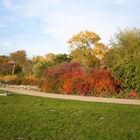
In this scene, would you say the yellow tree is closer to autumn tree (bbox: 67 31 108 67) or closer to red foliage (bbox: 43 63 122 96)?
autumn tree (bbox: 67 31 108 67)

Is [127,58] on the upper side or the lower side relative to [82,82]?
upper

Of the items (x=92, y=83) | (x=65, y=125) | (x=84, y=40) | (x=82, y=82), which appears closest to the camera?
(x=65, y=125)

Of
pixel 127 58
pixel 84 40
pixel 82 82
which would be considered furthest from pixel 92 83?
pixel 84 40

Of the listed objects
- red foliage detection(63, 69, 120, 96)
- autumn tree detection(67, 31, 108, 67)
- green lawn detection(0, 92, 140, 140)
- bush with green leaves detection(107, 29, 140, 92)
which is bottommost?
green lawn detection(0, 92, 140, 140)

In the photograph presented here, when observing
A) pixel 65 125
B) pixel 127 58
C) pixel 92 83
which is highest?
pixel 127 58

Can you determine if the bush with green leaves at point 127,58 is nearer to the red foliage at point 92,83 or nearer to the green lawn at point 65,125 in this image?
the red foliage at point 92,83

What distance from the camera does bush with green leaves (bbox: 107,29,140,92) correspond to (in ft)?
74.0

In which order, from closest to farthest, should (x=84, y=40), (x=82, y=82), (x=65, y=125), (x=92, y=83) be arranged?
(x=65, y=125) < (x=92, y=83) < (x=82, y=82) < (x=84, y=40)

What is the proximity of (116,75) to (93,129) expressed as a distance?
1488 centimetres

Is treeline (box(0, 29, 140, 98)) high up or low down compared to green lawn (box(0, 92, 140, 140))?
up

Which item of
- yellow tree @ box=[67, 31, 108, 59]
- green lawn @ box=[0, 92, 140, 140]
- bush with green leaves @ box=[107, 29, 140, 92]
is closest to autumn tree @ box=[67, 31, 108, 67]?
yellow tree @ box=[67, 31, 108, 59]

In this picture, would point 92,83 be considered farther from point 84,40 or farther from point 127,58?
point 84,40

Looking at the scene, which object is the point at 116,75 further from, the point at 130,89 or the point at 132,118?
the point at 132,118

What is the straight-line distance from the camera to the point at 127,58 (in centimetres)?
2344
